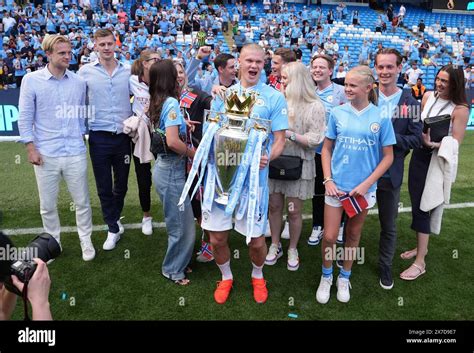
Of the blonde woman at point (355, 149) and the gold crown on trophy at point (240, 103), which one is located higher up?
the gold crown on trophy at point (240, 103)

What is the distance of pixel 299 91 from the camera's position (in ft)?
11.5

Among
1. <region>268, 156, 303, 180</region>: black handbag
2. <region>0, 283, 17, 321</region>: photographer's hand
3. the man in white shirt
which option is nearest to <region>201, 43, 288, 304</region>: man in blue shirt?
<region>268, 156, 303, 180</region>: black handbag

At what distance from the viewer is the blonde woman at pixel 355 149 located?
9.78ft

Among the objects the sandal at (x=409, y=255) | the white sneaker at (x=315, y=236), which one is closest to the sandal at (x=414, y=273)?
the sandal at (x=409, y=255)

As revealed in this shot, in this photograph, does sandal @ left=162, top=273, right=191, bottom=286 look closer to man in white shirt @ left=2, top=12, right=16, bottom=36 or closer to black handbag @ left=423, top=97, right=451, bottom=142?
black handbag @ left=423, top=97, right=451, bottom=142

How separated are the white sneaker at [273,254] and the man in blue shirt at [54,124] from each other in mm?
1796

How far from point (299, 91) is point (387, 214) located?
1.25m

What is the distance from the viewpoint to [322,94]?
3.95 m

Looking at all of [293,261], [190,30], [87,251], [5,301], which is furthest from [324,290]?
[190,30]

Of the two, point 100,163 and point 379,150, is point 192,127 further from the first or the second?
point 379,150

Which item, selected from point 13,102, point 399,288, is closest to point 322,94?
point 399,288

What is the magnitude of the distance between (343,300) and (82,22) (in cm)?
1924

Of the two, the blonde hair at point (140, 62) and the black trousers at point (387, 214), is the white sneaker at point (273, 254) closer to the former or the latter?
the black trousers at point (387, 214)

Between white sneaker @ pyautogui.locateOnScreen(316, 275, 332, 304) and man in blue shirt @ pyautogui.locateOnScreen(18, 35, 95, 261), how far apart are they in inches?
88.4
